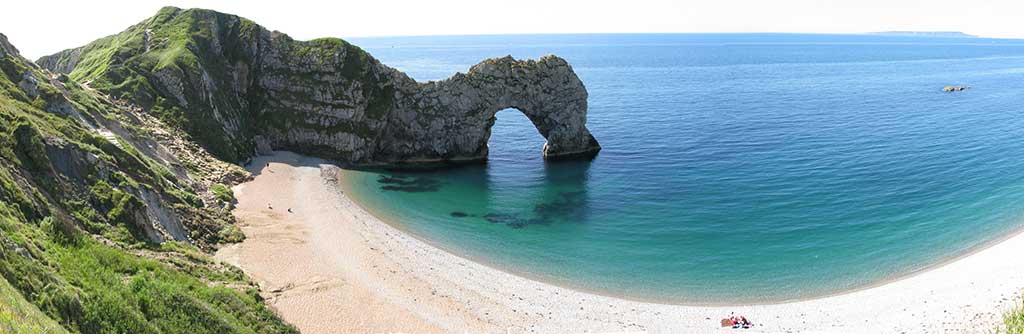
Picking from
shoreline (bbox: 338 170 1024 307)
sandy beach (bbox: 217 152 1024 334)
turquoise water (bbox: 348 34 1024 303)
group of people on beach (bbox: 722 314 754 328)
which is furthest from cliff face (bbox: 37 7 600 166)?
group of people on beach (bbox: 722 314 754 328)

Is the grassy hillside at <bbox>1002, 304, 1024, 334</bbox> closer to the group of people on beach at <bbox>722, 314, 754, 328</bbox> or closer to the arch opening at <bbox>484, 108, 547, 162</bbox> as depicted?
the group of people on beach at <bbox>722, 314, 754, 328</bbox>

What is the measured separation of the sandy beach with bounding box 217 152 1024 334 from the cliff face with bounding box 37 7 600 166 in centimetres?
3076

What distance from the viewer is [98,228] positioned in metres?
35.2

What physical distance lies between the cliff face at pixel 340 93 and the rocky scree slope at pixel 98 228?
21.6m

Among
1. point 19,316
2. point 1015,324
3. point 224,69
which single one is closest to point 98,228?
point 19,316

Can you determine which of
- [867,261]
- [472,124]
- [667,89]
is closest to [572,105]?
[472,124]

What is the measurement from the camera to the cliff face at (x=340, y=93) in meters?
80.2

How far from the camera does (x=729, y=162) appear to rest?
80812 mm

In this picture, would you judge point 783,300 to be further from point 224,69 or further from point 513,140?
point 224,69

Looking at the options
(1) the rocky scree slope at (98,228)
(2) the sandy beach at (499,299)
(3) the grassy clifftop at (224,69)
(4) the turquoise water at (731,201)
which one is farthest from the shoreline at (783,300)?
(3) the grassy clifftop at (224,69)

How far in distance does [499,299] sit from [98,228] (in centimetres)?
2493

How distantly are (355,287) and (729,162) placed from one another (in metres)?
56.5

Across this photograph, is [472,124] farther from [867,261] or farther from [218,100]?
[867,261]

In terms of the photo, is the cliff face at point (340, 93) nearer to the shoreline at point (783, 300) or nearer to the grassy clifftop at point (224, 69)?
the grassy clifftop at point (224, 69)
